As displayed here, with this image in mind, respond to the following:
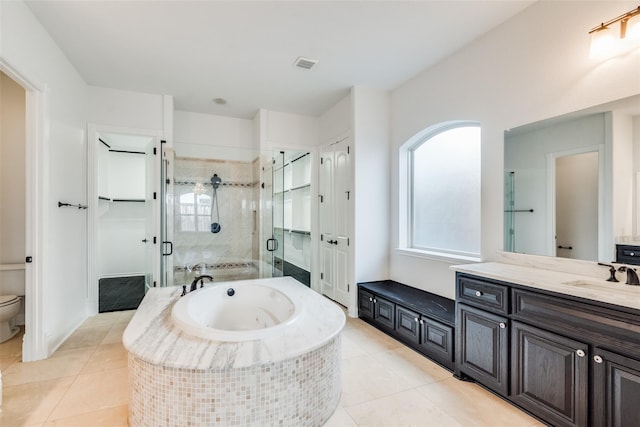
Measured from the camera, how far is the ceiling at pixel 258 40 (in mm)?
2254

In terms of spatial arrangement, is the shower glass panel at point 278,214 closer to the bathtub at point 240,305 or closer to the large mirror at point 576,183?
the bathtub at point 240,305

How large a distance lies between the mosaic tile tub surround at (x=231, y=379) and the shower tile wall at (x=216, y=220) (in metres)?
2.20

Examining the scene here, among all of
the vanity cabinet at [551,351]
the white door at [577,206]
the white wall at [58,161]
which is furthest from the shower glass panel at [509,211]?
the white wall at [58,161]

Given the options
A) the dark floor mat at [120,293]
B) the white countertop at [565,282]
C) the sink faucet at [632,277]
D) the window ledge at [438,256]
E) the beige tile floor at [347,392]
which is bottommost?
the beige tile floor at [347,392]

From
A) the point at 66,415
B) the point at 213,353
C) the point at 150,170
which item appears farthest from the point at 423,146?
the point at 66,415

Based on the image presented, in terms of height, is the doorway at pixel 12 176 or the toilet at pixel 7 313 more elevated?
the doorway at pixel 12 176

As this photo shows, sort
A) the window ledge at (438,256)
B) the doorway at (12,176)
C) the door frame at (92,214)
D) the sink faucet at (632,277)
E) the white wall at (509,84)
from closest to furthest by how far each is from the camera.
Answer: the sink faucet at (632,277) → the white wall at (509,84) → the window ledge at (438,256) → the doorway at (12,176) → the door frame at (92,214)

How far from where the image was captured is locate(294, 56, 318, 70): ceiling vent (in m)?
2.97

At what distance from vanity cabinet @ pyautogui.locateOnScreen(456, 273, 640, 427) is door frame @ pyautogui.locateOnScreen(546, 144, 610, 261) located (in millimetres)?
567

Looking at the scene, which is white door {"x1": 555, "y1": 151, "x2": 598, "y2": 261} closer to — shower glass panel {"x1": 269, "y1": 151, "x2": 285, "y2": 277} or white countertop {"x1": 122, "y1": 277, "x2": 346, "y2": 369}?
white countertop {"x1": 122, "y1": 277, "x2": 346, "y2": 369}

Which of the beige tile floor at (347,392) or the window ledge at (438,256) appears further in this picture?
the window ledge at (438,256)

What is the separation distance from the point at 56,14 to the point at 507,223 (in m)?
3.99

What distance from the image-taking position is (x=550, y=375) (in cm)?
167

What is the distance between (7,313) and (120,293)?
1.87 m
